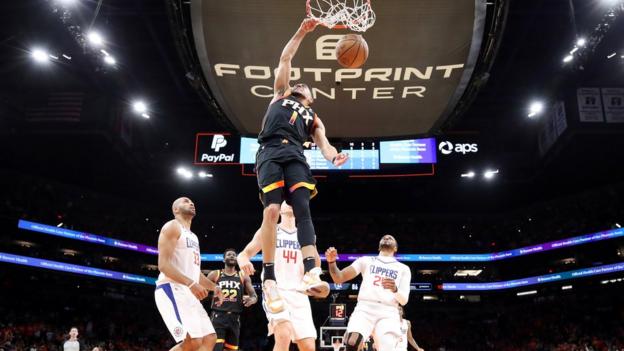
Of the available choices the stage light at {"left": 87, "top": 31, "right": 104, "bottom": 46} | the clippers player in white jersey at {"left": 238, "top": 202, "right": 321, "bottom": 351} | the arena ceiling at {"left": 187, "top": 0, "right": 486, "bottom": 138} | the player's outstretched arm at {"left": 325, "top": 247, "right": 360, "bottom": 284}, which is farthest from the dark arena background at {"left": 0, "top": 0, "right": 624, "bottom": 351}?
the player's outstretched arm at {"left": 325, "top": 247, "right": 360, "bottom": 284}

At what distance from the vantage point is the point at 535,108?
24.1m

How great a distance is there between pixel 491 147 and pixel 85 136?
1923cm

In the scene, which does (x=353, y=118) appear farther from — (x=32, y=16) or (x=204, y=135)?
(x=32, y=16)

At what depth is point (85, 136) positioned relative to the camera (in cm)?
2389

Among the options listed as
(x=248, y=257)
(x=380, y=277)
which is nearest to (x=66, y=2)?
(x=248, y=257)

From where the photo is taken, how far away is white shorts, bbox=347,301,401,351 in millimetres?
6973

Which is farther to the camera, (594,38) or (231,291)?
(594,38)

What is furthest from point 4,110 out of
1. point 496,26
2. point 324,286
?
point 324,286

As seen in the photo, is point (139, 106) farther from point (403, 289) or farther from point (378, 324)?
point (378, 324)

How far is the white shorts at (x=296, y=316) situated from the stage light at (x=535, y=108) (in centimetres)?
2041

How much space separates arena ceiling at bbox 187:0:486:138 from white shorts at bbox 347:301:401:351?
5391 millimetres

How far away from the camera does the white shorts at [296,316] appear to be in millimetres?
6316

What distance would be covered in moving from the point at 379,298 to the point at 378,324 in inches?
13.5

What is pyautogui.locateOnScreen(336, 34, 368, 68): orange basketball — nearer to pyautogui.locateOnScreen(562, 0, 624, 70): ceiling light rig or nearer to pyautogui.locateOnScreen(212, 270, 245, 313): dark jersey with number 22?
pyautogui.locateOnScreen(212, 270, 245, 313): dark jersey with number 22
